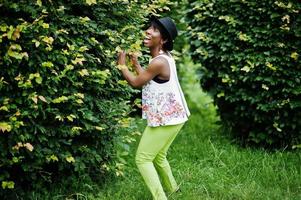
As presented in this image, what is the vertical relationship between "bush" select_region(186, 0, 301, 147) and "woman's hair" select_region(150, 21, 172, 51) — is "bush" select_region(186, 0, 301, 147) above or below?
below

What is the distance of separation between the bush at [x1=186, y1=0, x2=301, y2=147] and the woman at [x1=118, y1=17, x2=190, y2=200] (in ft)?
4.99

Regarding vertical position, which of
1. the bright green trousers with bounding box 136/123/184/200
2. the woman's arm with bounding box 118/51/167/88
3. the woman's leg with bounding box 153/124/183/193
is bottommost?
the woman's leg with bounding box 153/124/183/193

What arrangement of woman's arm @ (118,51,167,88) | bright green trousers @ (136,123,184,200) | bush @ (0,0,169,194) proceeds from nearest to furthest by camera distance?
bush @ (0,0,169,194) < woman's arm @ (118,51,167,88) < bright green trousers @ (136,123,184,200)

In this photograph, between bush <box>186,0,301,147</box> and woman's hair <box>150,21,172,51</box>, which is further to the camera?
bush <box>186,0,301,147</box>

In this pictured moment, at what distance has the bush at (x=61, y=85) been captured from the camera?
10.9 ft

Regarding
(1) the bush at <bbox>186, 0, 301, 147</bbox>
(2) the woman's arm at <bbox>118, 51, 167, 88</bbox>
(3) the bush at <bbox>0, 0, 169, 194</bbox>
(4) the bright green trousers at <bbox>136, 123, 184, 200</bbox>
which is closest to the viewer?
(3) the bush at <bbox>0, 0, 169, 194</bbox>

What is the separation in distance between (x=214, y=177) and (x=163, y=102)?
1.23 m

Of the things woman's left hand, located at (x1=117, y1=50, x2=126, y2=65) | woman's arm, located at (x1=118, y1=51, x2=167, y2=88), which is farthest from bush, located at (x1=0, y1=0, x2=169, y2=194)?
woman's arm, located at (x1=118, y1=51, x2=167, y2=88)

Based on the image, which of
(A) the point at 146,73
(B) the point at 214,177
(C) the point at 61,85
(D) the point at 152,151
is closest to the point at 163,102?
(A) the point at 146,73

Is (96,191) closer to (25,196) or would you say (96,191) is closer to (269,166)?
(25,196)

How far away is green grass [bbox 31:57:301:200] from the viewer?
4.11 meters

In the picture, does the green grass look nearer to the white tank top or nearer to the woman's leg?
the woman's leg

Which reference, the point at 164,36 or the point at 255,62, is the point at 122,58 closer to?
the point at 164,36

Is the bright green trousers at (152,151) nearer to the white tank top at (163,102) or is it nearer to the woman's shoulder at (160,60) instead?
the white tank top at (163,102)
